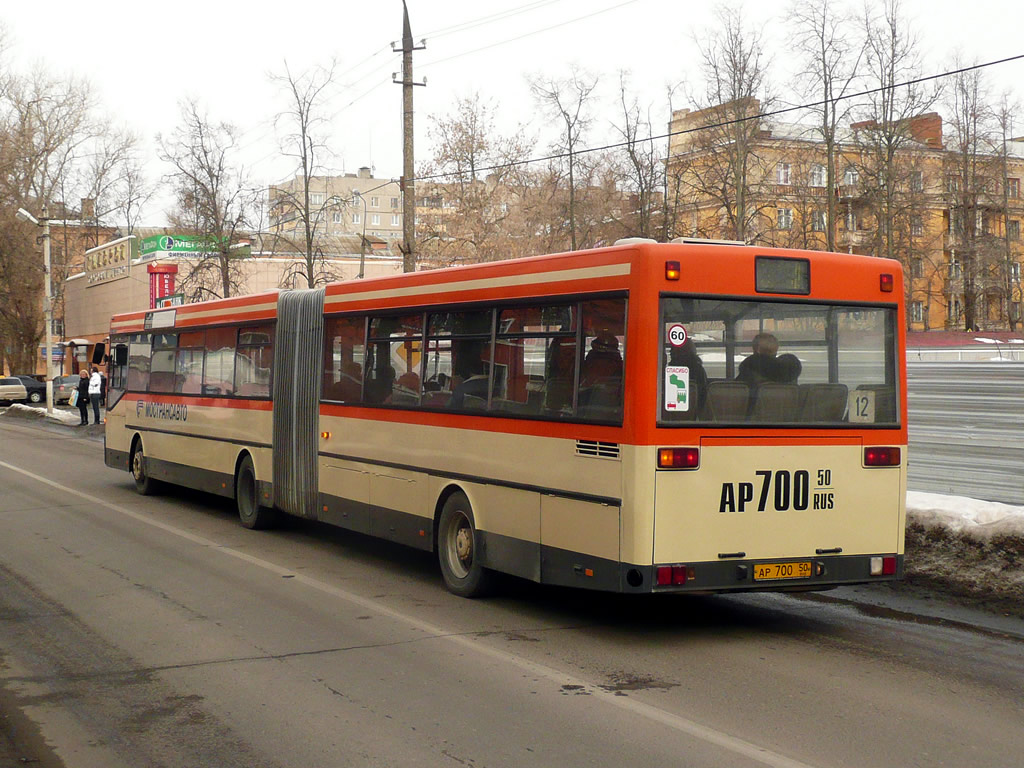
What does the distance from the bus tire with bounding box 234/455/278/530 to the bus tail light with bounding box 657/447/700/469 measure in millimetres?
7258

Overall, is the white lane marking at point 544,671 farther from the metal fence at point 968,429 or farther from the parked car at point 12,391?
the parked car at point 12,391

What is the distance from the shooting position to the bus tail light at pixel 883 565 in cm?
873

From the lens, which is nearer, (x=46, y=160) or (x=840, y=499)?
(x=840, y=499)

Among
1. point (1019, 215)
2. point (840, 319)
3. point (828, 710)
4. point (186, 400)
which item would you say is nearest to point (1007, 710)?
point (828, 710)

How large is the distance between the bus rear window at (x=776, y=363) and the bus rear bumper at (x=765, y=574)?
0.99 m

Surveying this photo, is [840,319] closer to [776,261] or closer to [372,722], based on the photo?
[776,261]

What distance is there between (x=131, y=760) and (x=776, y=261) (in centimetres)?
542

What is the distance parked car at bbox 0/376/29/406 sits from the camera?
57.7 metres

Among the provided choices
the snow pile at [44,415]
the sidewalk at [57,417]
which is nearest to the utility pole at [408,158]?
the sidewalk at [57,417]

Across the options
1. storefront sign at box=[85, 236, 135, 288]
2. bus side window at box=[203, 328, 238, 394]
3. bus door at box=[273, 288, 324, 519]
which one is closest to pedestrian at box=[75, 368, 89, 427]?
bus side window at box=[203, 328, 238, 394]

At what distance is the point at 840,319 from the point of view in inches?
344

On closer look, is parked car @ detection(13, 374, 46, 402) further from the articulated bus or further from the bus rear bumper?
the bus rear bumper

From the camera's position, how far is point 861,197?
4600cm

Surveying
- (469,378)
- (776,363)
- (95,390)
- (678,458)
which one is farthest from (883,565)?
(95,390)
